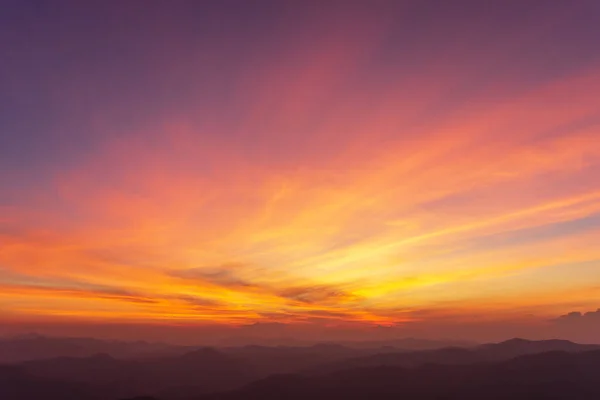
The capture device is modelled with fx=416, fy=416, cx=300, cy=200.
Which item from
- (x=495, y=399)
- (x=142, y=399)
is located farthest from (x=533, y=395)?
(x=142, y=399)

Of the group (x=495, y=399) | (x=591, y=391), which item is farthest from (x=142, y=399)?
(x=591, y=391)

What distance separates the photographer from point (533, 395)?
197 metres

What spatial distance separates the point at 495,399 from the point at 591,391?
1720 inches

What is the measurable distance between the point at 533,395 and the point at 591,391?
2585 centimetres

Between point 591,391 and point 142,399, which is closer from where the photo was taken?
point 142,399

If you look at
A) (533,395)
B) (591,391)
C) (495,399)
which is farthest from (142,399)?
(591,391)

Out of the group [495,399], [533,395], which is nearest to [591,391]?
[533,395]

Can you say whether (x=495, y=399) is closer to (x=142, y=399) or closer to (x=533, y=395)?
(x=533, y=395)

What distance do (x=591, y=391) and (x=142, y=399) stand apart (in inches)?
7978

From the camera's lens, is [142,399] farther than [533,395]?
No

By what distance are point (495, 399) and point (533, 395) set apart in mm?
17867

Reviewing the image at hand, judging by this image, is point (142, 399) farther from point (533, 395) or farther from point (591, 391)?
point (591, 391)

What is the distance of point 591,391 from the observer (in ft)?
638

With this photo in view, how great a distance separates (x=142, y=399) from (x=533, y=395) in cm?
17790
